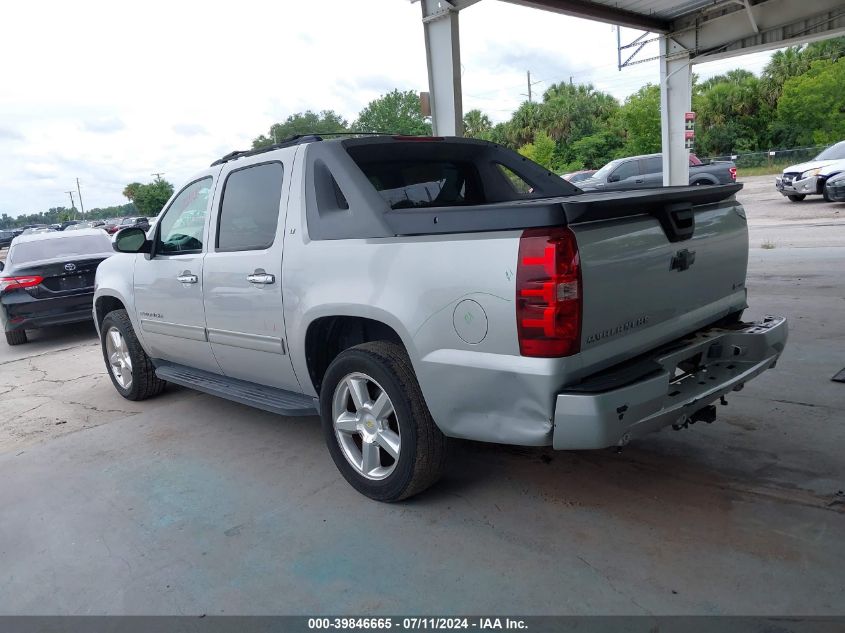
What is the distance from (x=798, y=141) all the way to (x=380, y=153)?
4344cm

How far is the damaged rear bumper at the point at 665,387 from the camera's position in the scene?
2561mm

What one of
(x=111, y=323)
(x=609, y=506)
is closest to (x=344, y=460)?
(x=609, y=506)

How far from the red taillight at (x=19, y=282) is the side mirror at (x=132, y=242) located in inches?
185

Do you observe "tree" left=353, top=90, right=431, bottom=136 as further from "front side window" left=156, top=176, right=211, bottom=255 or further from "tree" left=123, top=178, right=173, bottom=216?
"front side window" left=156, top=176, right=211, bottom=255

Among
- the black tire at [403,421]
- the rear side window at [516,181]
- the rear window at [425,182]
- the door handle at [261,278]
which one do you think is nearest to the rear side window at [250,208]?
the door handle at [261,278]

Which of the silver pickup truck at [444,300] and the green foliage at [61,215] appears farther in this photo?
the green foliage at [61,215]

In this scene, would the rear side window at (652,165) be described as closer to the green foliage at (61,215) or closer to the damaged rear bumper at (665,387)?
the damaged rear bumper at (665,387)

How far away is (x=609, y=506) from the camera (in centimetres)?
322

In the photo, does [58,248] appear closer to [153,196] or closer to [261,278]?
[261,278]

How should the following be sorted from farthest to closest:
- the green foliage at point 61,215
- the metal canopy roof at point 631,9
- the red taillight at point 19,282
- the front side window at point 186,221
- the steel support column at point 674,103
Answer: the green foliage at point 61,215 < the steel support column at point 674,103 < the metal canopy roof at point 631,9 < the red taillight at point 19,282 < the front side window at point 186,221

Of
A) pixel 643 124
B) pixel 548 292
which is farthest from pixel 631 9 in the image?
pixel 643 124

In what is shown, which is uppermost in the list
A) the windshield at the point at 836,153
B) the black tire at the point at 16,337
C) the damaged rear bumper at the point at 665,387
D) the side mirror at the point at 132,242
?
the windshield at the point at 836,153

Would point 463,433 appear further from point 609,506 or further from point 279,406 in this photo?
point 279,406

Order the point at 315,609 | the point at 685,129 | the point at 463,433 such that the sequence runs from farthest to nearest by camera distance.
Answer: the point at 685,129, the point at 463,433, the point at 315,609
